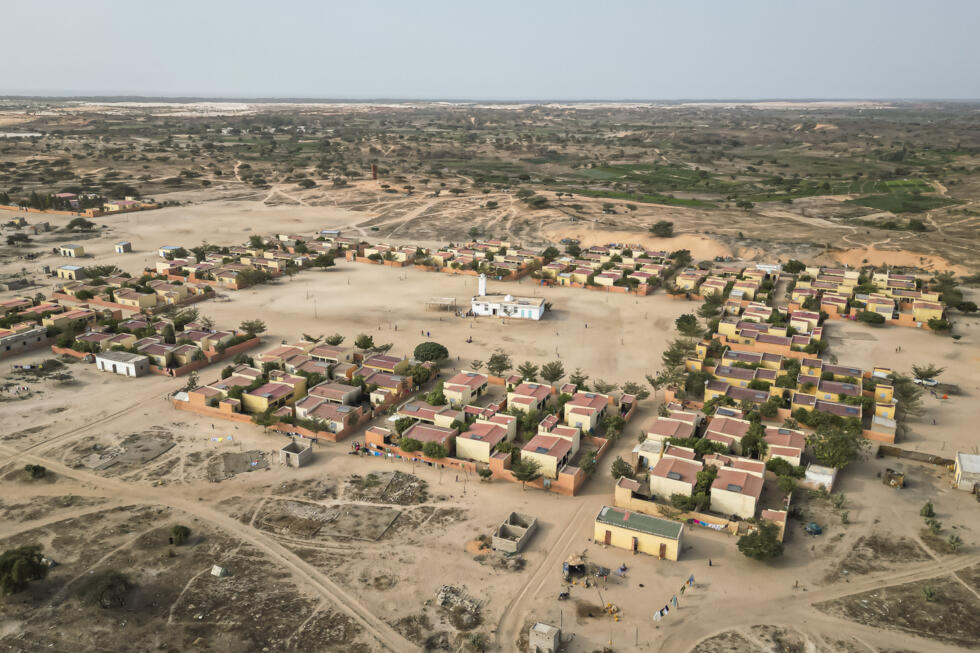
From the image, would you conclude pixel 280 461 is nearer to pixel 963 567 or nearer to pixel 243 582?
pixel 243 582

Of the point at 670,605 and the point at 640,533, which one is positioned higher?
the point at 640,533

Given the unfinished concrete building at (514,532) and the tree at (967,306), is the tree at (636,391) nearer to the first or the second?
the unfinished concrete building at (514,532)

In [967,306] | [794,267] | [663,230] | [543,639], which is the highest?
[663,230]

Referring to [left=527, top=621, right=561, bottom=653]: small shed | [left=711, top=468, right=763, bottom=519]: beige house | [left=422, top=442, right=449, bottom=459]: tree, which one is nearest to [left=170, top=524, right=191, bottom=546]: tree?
[left=422, top=442, right=449, bottom=459]: tree

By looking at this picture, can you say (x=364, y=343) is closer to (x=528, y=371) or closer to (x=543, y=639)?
(x=528, y=371)

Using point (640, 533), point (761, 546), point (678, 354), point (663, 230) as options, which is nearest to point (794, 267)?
point (663, 230)

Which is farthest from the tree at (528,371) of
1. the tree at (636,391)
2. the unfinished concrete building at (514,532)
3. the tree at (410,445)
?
the unfinished concrete building at (514,532)
